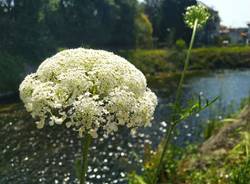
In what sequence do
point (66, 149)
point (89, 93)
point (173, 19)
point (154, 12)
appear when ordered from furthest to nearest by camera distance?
point (154, 12)
point (173, 19)
point (66, 149)
point (89, 93)

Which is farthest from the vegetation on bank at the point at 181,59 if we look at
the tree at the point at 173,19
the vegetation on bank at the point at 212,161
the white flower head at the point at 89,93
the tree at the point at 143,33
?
the white flower head at the point at 89,93

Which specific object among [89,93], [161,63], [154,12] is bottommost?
[161,63]

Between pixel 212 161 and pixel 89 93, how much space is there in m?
8.70

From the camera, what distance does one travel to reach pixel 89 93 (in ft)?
11.6

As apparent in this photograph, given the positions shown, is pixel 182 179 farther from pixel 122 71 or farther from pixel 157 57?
pixel 157 57

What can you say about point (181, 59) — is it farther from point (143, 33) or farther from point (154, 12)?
point (154, 12)

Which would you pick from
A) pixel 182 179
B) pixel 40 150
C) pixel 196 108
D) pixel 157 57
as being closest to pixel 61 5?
pixel 157 57

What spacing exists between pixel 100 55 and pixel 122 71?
27cm

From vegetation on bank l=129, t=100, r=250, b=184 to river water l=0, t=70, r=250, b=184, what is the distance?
4.43 ft

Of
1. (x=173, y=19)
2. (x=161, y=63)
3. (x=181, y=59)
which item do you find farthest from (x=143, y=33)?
(x=161, y=63)

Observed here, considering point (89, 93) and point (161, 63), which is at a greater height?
point (89, 93)

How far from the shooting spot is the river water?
18406mm

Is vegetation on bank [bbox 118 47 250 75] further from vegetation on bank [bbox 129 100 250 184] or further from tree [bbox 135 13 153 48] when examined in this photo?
vegetation on bank [bbox 129 100 250 184]

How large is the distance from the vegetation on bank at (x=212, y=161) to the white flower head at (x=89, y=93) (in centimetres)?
540
